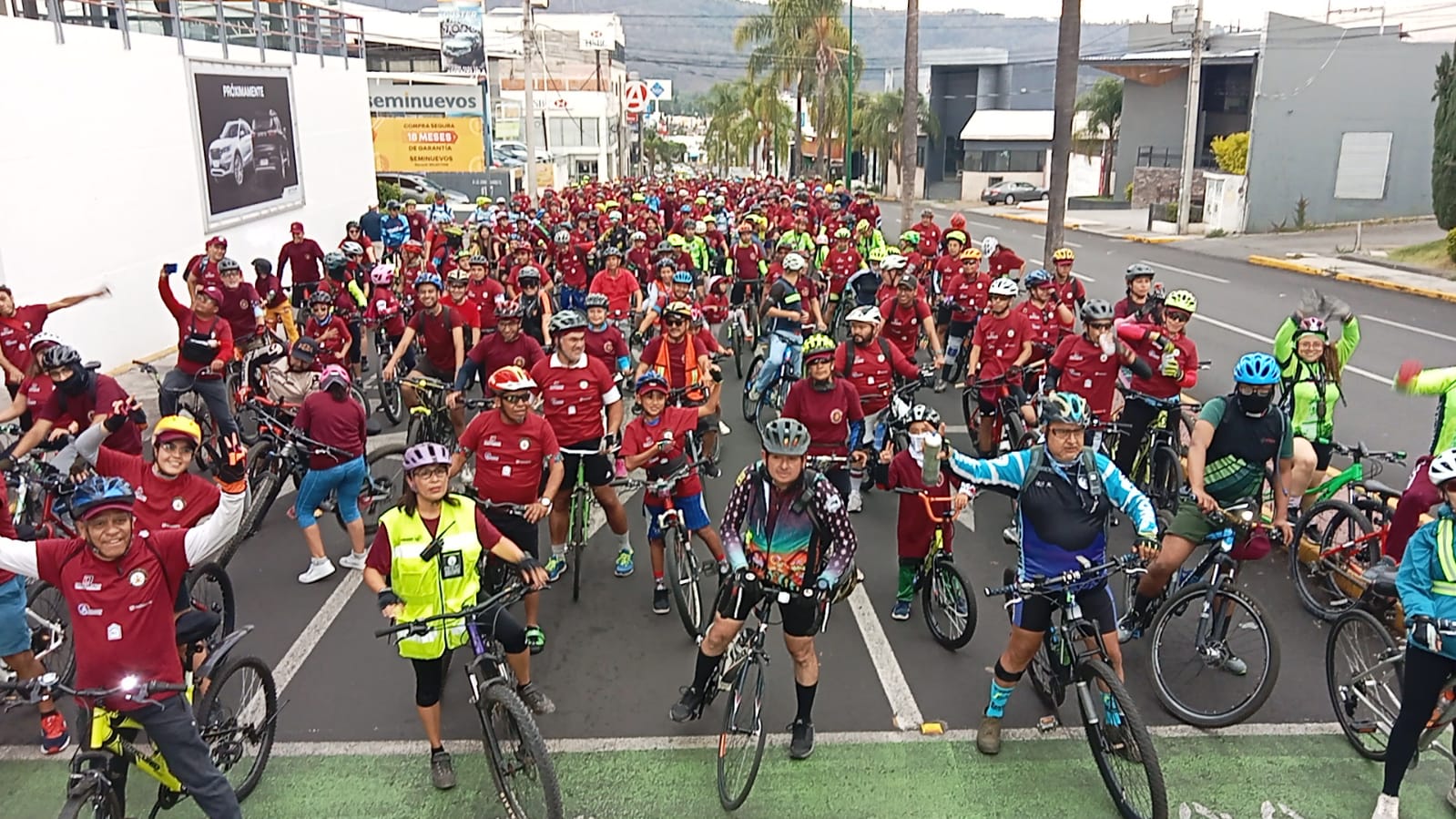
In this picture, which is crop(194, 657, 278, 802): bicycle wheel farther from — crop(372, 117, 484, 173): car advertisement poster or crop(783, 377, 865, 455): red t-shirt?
crop(372, 117, 484, 173): car advertisement poster

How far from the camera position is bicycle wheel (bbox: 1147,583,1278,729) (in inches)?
231

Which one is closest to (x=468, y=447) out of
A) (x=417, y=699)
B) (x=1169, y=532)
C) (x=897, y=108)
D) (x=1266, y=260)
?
(x=417, y=699)

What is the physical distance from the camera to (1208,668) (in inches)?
254

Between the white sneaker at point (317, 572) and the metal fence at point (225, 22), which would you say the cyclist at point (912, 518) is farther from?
the metal fence at point (225, 22)

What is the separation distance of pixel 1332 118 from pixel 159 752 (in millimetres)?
39693

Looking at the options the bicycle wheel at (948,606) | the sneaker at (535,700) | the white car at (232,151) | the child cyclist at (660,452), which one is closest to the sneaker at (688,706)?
the sneaker at (535,700)

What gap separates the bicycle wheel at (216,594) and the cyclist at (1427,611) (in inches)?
255

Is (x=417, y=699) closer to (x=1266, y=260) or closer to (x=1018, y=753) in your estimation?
(x=1018, y=753)

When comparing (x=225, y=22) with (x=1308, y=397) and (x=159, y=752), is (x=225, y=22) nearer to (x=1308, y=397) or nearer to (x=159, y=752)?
(x=159, y=752)

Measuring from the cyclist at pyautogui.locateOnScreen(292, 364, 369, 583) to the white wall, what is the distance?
7852 millimetres

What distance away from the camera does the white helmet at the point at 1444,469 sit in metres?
4.54

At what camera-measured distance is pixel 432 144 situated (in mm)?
39406

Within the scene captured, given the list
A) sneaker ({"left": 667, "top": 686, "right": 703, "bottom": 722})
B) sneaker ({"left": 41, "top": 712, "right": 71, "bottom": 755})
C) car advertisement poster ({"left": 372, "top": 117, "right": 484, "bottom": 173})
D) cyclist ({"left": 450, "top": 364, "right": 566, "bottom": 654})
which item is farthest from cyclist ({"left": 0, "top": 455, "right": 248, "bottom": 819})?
car advertisement poster ({"left": 372, "top": 117, "right": 484, "bottom": 173})

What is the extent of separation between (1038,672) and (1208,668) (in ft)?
3.62
